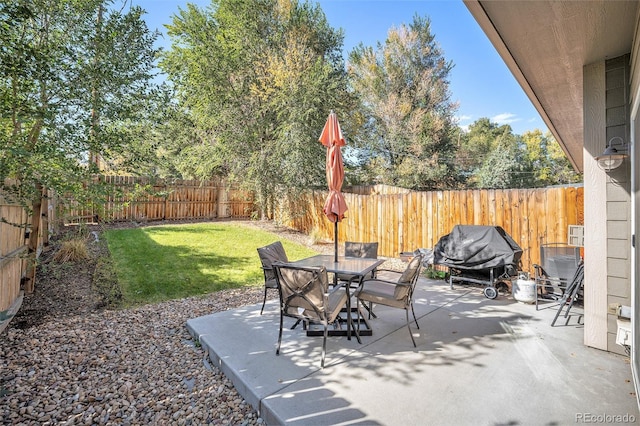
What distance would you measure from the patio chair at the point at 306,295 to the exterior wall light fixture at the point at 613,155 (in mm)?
2817

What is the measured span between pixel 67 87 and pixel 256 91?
30.4 ft

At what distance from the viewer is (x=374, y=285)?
12.2 feet

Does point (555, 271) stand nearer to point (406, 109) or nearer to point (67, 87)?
point (67, 87)

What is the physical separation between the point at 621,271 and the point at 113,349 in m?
4.99

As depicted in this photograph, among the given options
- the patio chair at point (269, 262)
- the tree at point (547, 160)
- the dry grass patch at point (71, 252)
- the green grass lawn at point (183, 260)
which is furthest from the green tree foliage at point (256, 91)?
the tree at point (547, 160)

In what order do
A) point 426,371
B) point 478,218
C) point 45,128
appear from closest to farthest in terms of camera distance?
point 426,371, point 45,128, point 478,218

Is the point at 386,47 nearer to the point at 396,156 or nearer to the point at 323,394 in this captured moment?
the point at 396,156

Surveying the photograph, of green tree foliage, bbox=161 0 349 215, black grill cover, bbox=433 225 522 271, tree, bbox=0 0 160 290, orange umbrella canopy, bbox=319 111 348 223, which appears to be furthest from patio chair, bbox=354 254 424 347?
green tree foliage, bbox=161 0 349 215

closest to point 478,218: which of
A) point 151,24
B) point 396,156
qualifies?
point 151,24

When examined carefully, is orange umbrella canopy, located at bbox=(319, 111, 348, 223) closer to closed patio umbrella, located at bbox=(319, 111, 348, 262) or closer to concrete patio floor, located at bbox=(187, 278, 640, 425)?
closed patio umbrella, located at bbox=(319, 111, 348, 262)

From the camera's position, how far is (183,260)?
21.9 feet

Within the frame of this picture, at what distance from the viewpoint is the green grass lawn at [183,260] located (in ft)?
16.6

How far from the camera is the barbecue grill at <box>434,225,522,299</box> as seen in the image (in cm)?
478

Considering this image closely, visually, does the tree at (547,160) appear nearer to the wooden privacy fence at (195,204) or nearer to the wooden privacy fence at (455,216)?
the wooden privacy fence at (455,216)
